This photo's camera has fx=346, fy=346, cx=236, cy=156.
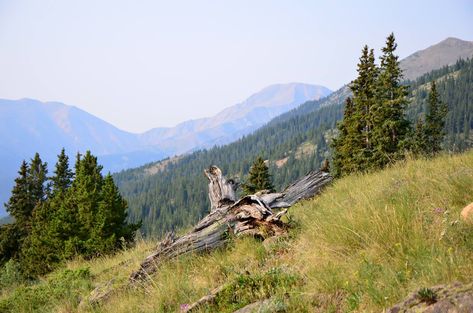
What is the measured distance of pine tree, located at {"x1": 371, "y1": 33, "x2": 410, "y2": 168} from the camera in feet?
98.6

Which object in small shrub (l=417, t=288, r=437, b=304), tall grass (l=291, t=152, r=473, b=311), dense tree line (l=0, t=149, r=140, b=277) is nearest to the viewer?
small shrub (l=417, t=288, r=437, b=304)

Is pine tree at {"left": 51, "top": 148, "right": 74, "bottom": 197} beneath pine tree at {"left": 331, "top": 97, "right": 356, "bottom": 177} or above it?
above

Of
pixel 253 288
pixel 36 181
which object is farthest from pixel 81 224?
pixel 253 288

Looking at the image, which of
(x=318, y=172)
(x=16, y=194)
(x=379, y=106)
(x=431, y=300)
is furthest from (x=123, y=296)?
(x=16, y=194)

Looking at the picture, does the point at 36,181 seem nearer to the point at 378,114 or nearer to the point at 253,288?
the point at 378,114

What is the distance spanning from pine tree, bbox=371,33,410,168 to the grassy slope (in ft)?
80.3

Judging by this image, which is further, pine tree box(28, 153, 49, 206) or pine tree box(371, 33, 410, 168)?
pine tree box(28, 153, 49, 206)

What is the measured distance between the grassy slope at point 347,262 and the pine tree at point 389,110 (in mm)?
24465

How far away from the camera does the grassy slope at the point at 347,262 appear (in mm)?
3291

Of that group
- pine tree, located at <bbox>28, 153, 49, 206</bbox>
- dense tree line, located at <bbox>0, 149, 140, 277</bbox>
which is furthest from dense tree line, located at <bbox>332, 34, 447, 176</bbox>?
pine tree, located at <bbox>28, 153, 49, 206</bbox>

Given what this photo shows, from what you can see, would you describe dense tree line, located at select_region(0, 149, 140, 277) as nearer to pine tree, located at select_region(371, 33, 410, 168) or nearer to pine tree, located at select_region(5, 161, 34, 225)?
pine tree, located at select_region(5, 161, 34, 225)

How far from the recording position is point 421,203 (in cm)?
523

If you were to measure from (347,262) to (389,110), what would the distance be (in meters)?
28.9

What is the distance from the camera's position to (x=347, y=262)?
13.7ft
